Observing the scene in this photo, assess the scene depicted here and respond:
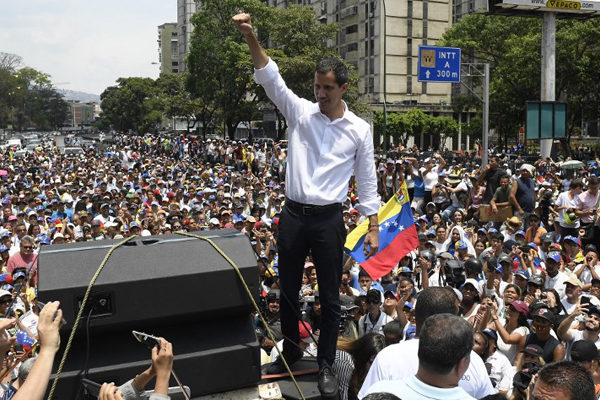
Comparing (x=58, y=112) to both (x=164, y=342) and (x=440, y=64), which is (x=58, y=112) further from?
(x=164, y=342)

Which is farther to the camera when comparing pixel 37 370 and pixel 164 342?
pixel 164 342

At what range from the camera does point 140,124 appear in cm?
→ 9844

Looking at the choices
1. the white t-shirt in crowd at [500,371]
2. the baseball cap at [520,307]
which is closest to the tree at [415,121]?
the baseball cap at [520,307]

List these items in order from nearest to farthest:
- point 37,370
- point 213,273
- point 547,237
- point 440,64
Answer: point 37,370, point 213,273, point 547,237, point 440,64

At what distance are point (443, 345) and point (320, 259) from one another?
1.19 m

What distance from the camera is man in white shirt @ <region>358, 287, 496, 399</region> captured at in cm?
326

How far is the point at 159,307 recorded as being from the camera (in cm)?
293

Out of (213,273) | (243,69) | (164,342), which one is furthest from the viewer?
(243,69)

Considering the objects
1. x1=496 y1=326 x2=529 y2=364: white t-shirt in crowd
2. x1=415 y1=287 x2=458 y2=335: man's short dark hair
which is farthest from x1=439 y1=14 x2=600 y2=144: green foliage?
x1=415 y1=287 x2=458 y2=335: man's short dark hair

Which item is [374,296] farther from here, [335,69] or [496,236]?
[335,69]

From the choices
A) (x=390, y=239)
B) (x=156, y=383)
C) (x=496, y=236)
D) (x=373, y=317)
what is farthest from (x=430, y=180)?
(x=156, y=383)

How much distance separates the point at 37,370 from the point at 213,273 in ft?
2.85

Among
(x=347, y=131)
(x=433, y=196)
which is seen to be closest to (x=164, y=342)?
(x=347, y=131)

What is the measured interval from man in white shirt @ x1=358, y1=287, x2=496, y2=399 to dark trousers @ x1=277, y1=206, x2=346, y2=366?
16.2 inches
